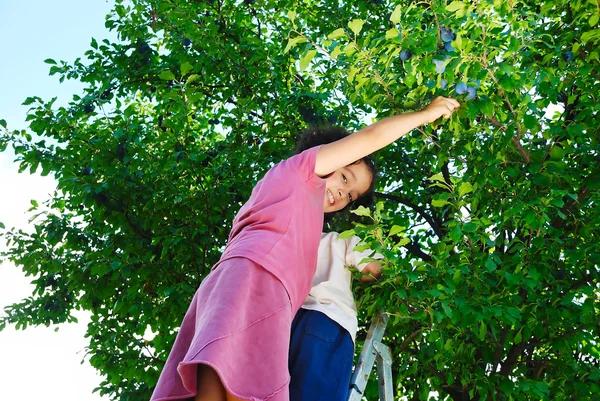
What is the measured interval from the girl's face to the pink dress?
196mm

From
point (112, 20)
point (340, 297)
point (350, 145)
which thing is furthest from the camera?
point (112, 20)

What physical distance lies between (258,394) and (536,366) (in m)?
3.28

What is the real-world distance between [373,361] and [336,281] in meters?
0.37

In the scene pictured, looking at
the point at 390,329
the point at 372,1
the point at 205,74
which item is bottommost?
the point at 390,329

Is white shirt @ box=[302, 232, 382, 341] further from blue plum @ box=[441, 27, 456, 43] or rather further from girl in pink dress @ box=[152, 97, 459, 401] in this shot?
blue plum @ box=[441, 27, 456, 43]

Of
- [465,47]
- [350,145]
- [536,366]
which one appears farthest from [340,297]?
[536,366]

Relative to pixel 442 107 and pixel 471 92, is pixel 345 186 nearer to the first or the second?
pixel 442 107

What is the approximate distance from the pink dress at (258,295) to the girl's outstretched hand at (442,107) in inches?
23.1

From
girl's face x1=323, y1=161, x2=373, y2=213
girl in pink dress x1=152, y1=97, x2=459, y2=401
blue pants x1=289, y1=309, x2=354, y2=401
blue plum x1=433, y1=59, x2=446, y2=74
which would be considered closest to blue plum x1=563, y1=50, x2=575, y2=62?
blue plum x1=433, y1=59, x2=446, y2=74

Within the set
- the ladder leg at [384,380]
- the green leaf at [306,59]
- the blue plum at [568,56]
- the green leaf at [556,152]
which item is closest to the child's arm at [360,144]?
the green leaf at [306,59]

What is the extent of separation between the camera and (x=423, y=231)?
562cm

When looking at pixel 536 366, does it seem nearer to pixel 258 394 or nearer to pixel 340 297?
pixel 340 297

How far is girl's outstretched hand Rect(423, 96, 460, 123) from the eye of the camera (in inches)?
102

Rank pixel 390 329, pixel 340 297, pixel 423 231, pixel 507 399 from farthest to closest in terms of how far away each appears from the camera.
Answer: pixel 423 231 < pixel 507 399 < pixel 390 329 < pixel 340 297
